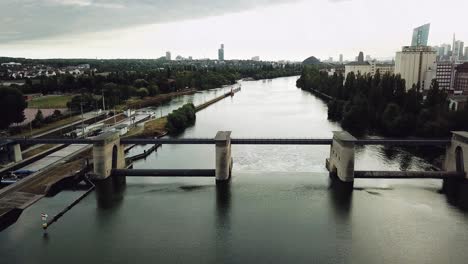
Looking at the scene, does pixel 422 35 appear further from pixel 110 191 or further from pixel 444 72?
pixel 110 191

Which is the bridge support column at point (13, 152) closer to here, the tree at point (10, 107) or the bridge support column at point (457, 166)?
the tree at point (10, 107)

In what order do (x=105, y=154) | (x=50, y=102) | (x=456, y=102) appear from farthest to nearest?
(x=50, y=102) < (x=456, y=102) < (x=105, y=154)

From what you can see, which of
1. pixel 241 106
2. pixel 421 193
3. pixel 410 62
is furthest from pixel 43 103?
pixel 410 62

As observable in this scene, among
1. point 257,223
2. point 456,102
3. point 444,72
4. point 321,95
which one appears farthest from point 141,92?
point 444,72

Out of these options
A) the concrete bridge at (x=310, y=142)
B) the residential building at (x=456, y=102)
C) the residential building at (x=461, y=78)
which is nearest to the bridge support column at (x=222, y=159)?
the concrete bridge at (x=310, y=142)

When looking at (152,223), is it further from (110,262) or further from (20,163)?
(20,163)

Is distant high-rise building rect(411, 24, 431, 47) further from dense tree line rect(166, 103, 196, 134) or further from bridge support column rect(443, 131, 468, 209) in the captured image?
bridge support column rect(443, 131, 468, 209)
